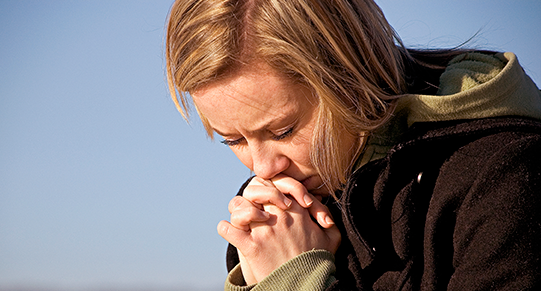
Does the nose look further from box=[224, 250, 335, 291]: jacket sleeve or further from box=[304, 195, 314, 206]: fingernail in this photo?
box=[224, 250, 335, 291]: jacket sleeve

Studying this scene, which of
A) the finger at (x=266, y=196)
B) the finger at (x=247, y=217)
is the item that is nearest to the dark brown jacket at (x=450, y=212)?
the finger at (x=266, y=196)

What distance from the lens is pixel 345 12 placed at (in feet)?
10.3

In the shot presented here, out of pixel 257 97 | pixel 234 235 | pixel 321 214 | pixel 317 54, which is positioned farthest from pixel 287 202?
pixel 317 54

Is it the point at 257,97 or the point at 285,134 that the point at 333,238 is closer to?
the point at 285,134

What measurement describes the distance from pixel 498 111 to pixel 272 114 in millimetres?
1090

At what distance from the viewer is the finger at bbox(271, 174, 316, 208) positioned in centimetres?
323

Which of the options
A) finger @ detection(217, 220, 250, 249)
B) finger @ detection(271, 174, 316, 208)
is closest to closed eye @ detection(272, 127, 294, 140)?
finger @ detection(271, 174, 316, 208)

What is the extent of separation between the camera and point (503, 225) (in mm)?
2553

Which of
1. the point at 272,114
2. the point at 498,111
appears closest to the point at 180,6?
the point at 272,114

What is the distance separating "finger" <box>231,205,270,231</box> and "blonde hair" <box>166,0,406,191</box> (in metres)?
0.39

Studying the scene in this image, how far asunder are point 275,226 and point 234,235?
0.76 ft

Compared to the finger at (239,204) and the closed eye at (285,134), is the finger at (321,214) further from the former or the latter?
the closed eye at (285,134)

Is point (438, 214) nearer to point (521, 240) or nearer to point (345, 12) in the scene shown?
point (521, 240)

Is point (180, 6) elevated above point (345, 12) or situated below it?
above
